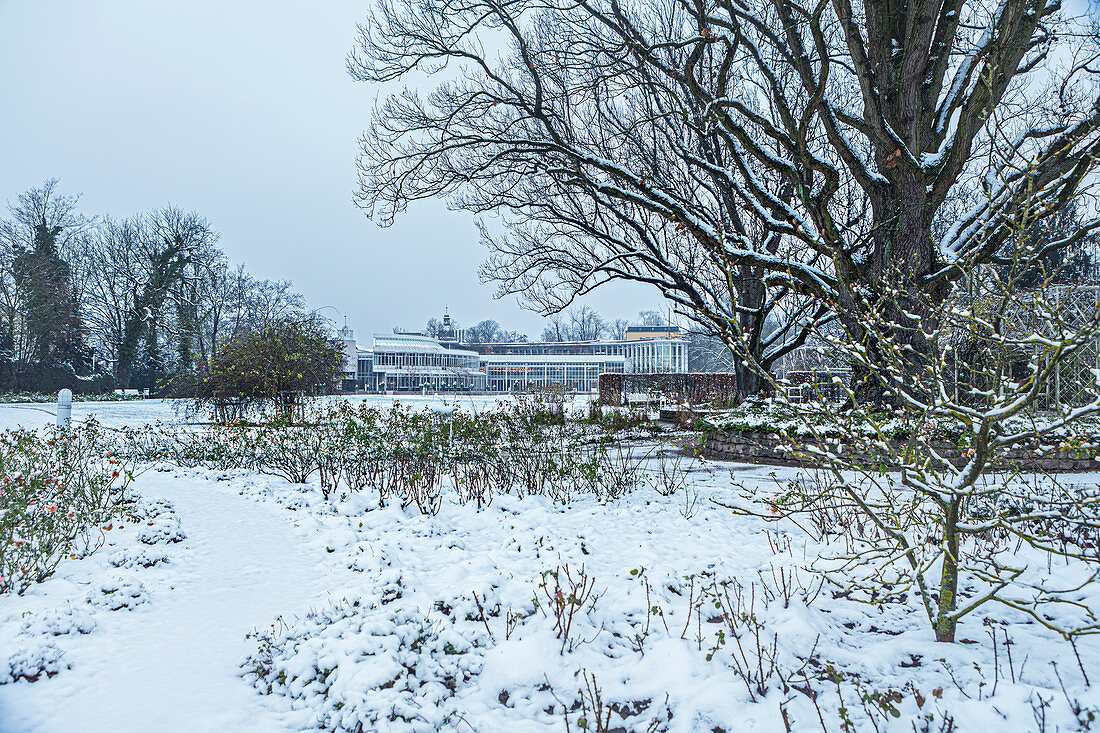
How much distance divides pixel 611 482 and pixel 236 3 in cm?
502

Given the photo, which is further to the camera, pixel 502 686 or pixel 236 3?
pixel 236 3

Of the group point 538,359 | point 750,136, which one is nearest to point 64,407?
point 750,136

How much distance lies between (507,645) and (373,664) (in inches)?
23.6

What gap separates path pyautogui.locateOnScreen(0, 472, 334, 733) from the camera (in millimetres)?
2092

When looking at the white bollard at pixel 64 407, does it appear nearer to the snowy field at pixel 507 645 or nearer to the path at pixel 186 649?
the snowy field at pixel 507 645

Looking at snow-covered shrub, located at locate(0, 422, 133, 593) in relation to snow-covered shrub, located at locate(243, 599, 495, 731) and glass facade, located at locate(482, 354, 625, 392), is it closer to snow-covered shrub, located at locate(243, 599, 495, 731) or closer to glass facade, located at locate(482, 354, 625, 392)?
snow-covered shrub, located at locate(243, 599, 495, 731)

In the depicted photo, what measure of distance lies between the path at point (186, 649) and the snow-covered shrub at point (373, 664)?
0.15m

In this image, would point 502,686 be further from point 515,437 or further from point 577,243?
point 577,243

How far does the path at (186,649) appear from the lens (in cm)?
209

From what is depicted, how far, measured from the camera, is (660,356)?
7019cm

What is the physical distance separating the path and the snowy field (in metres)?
0.01

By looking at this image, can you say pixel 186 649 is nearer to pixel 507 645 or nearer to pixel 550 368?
pixel 507 645

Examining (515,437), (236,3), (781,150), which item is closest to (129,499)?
(515,437)

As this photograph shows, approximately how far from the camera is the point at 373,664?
8.00ft
